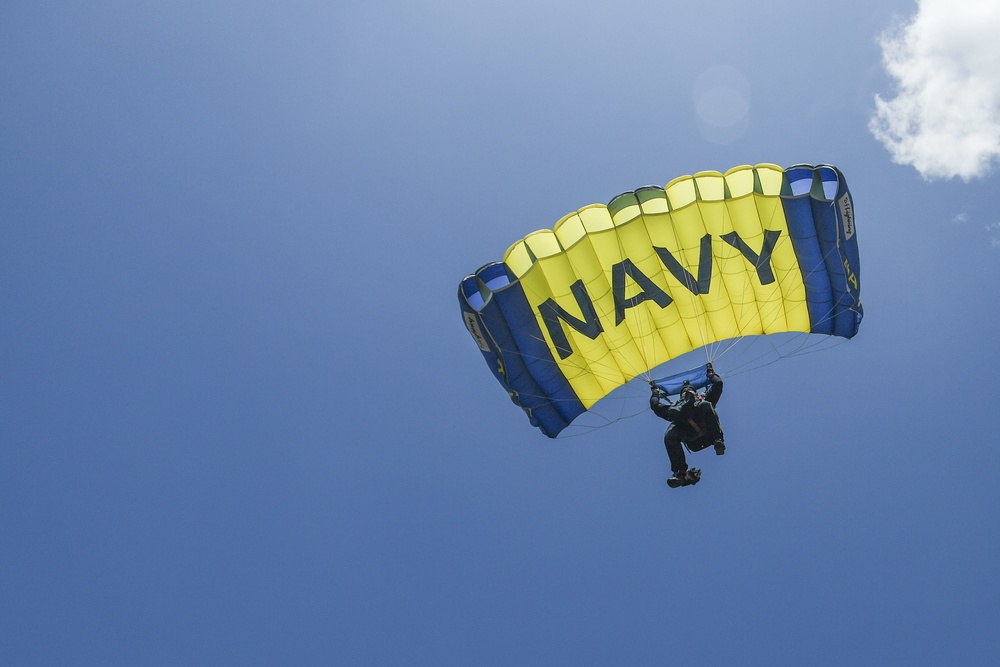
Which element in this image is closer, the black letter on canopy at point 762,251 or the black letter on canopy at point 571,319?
the black letter on canopy at point 762,251

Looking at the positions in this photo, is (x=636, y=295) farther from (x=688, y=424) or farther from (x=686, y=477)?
(x=686, y=477)

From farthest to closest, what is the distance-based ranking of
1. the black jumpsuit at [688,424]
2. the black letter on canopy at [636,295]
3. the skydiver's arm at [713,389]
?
the black letter on canopy at [636,295]
the skydiver's arm at [713,389]
the black jumpsuit at [688,424]

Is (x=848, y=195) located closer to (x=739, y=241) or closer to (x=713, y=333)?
(x=739, y=241)

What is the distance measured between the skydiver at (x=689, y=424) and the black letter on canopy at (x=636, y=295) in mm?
1578

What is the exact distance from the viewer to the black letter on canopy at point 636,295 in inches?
501

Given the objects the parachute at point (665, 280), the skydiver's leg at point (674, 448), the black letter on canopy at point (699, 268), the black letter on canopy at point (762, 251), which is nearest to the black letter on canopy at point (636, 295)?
the parachute at point (665, 280)

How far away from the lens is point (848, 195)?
11875 millimetres

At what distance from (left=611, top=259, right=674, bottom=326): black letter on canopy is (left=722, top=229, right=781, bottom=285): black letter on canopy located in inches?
55.3

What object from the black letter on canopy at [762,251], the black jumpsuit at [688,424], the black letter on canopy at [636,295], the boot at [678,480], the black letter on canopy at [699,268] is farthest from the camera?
the black letter on canopy at [636,295]

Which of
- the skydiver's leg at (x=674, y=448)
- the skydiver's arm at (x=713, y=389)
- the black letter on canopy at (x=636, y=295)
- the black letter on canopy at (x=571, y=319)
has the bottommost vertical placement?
the skydiver's leg at (x=674, y=448)

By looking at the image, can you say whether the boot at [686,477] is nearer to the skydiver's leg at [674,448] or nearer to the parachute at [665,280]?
the skydiver's leg at [674,448]

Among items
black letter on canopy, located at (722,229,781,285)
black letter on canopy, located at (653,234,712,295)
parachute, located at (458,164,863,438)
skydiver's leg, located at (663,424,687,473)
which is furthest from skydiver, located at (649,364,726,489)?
black letter on canopy, located at (722,229,781,285)

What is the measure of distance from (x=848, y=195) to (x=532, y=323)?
541 centimetres

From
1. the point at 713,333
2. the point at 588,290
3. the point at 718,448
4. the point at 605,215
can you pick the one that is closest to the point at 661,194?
A: the point at 605,215
